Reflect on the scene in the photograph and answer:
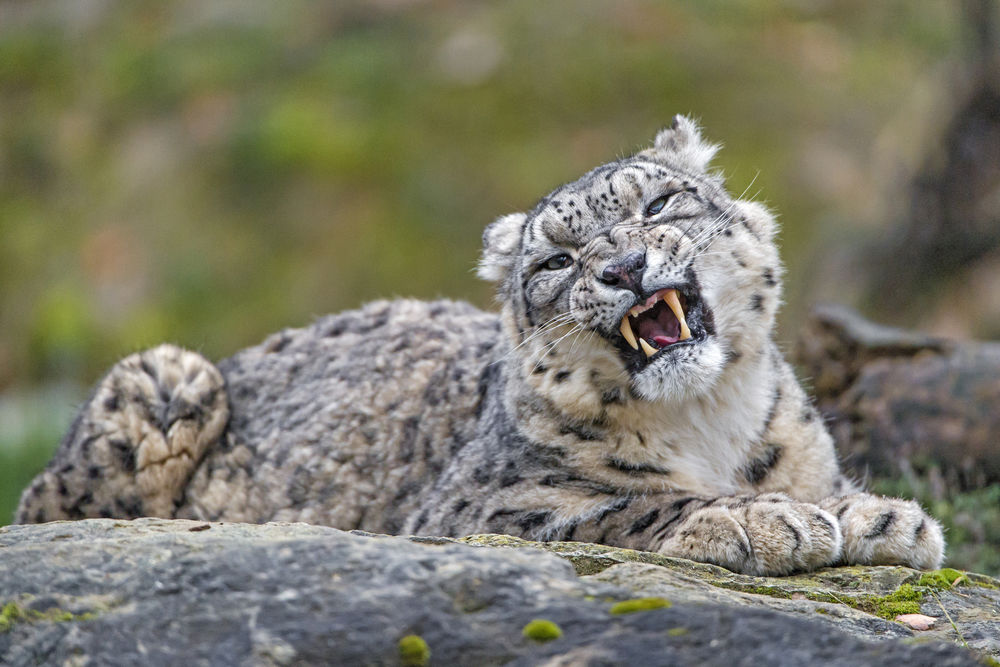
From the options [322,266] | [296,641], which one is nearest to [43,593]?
[296,641]

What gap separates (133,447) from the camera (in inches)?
297

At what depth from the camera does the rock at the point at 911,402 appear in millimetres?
8211

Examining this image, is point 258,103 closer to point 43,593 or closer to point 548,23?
point 548,23

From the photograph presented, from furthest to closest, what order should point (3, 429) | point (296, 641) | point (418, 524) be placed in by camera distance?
point (3, 429), point (418, 524), point (296, 641)

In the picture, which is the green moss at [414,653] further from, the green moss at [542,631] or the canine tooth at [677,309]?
the canine tooth at [677,309]

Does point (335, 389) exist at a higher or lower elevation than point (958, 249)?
lower

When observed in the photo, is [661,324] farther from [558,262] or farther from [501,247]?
[501,247]

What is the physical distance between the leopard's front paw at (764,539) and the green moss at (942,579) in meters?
0.37

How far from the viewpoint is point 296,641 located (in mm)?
3156

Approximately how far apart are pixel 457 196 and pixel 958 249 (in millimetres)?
6638

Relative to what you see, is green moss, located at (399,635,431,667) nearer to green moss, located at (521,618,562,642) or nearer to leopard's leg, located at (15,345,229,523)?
green moss, located at (521,618,562,642)

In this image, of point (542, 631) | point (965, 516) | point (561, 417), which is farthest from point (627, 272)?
point (965, 516)

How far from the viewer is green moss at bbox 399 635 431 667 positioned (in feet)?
10.2

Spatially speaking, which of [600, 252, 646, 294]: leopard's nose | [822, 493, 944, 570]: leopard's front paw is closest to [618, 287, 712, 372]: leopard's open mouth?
[600, 252, 646, 294]: leopard's nose
